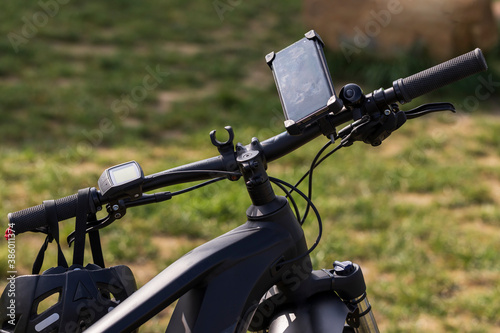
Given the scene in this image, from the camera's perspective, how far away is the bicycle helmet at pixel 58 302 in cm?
178

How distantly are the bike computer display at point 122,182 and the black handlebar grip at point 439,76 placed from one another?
72 cm

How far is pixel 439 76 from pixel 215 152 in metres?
4.21

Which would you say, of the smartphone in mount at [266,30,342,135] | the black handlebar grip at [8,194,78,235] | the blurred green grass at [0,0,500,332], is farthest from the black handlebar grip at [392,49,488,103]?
the blurred green grass at [0,0,500,332]

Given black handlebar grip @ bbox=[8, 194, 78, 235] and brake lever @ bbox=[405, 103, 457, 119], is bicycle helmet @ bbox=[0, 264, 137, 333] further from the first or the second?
brake lever @ bbox=[405, 103, 457, 119]

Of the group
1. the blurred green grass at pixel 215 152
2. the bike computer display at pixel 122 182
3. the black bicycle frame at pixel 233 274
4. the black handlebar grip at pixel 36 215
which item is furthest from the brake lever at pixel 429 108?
the blurred green grass at pixel 215 152

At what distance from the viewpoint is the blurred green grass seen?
426 cm

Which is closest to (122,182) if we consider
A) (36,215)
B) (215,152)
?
(36,215)

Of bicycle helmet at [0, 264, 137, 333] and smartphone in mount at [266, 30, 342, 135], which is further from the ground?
smartphone in mount at [266, 30, 342, 135]

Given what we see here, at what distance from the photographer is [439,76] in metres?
1.69

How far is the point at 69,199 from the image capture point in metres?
1.84

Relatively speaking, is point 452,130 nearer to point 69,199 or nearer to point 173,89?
point 173,89

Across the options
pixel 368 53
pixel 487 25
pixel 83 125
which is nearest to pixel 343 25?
pixel 368 53

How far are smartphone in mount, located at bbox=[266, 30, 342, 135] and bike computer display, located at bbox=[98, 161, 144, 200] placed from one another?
0.43m

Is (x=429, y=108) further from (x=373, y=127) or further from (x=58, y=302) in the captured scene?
(x=58, y=302)
